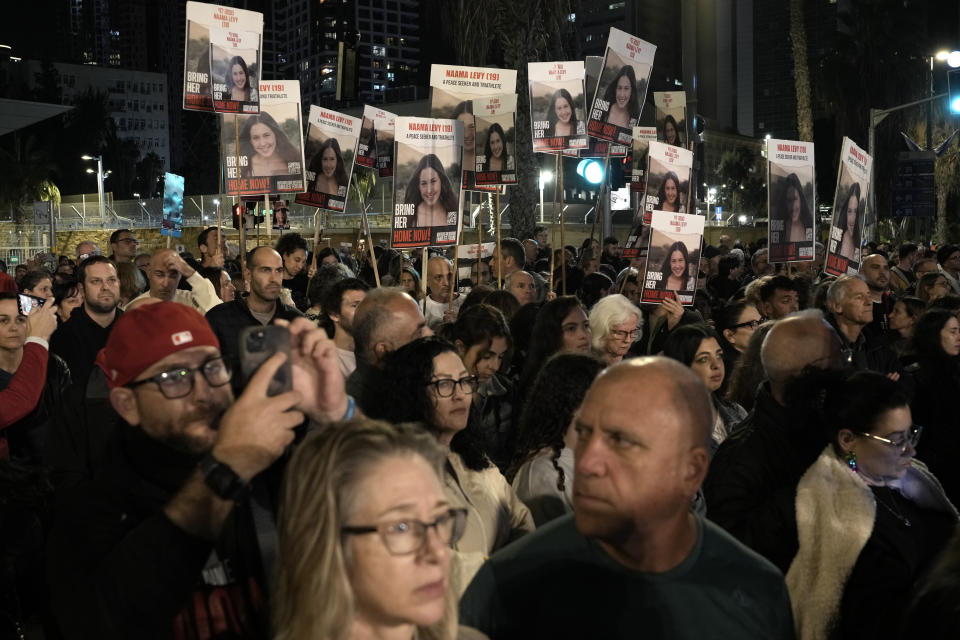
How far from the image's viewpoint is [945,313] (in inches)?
283

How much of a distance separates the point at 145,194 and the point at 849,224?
115 metres

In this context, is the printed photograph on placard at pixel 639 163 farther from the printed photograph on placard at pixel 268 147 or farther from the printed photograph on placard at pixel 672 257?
the printed photograph on placard at pixel 268 147

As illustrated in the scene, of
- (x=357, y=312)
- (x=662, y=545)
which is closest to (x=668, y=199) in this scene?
(x=357, y=312)

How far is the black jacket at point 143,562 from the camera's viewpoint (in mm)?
2170

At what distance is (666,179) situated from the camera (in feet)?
35.2

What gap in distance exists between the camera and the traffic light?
83.6ft

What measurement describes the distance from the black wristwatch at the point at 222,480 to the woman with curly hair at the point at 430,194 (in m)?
6.96

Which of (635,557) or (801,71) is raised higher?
(801,71)

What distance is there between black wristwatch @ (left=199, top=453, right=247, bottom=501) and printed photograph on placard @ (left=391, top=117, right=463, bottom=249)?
6.73m

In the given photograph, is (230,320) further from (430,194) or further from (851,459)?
(851,459)

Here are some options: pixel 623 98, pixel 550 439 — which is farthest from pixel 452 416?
pixel 623 98

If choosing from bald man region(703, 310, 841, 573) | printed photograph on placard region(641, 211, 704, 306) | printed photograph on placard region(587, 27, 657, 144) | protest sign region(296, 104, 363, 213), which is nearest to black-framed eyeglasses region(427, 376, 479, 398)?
bald man region(703, 310, 841, 573)

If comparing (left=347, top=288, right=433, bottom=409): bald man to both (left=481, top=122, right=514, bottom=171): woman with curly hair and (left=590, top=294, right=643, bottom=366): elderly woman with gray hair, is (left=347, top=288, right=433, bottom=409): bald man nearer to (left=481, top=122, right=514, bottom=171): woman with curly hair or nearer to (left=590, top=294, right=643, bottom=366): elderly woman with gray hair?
(left=590, top=294, right=643, bottom=366): elderly woman with gray hair

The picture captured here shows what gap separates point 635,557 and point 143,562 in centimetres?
116
